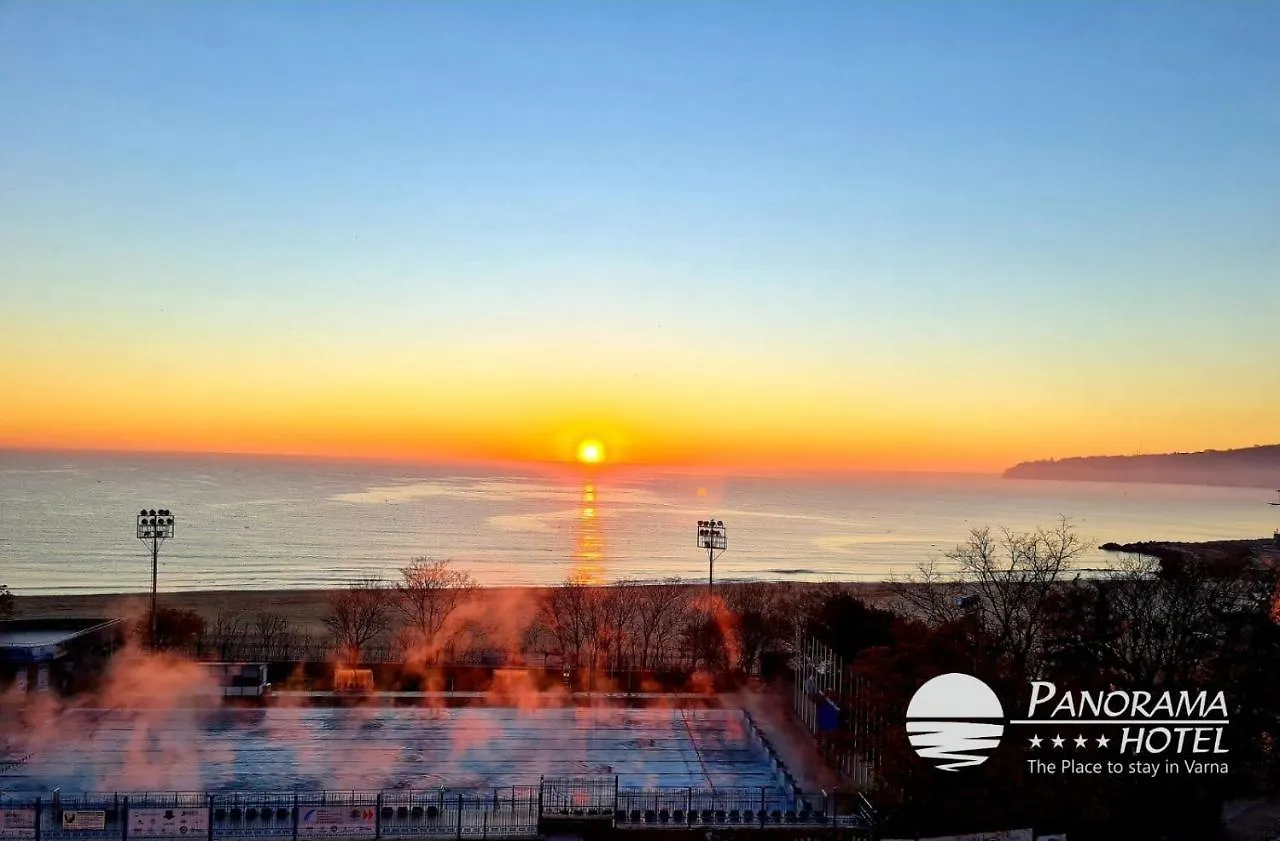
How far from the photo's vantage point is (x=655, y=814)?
16672 millimetres

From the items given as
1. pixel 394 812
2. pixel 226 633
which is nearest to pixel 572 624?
pixel 226 633

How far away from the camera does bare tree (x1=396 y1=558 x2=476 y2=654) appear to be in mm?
37719

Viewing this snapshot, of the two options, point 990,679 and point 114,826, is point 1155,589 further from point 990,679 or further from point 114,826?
point 114,826

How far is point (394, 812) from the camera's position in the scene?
1631 cm

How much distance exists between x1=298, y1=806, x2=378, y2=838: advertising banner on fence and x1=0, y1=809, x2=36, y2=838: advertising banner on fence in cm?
455

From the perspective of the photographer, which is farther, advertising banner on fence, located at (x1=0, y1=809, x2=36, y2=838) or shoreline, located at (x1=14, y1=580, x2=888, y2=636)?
Answer: shoreline, located at (x1=14, y1=580, x2=888, y2=636)

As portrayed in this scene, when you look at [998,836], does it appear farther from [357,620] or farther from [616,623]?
[357,620]

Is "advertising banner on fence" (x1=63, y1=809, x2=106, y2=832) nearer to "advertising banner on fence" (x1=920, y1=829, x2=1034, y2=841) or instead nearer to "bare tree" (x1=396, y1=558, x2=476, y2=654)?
"advertising banner on fence" (x1=920, y1=829, x2=1034, y2=841)

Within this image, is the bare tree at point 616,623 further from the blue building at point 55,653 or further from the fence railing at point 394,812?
the blue building at point 55,653

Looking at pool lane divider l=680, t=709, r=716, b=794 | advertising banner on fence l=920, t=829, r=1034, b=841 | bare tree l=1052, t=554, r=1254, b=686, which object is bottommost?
pool lane divider l=680, t=709, r=716, b=794

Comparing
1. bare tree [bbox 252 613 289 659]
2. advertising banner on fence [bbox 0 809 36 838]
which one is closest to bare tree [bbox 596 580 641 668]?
bare tree [bbox 252 613 289 659]

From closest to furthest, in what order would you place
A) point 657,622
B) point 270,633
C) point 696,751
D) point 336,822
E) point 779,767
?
point 336,822 → point 779,767 → point 696,751 → point 270,633 → point 657,622

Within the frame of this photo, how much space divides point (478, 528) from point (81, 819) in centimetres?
8154

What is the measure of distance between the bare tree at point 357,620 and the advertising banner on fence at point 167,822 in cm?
1538
